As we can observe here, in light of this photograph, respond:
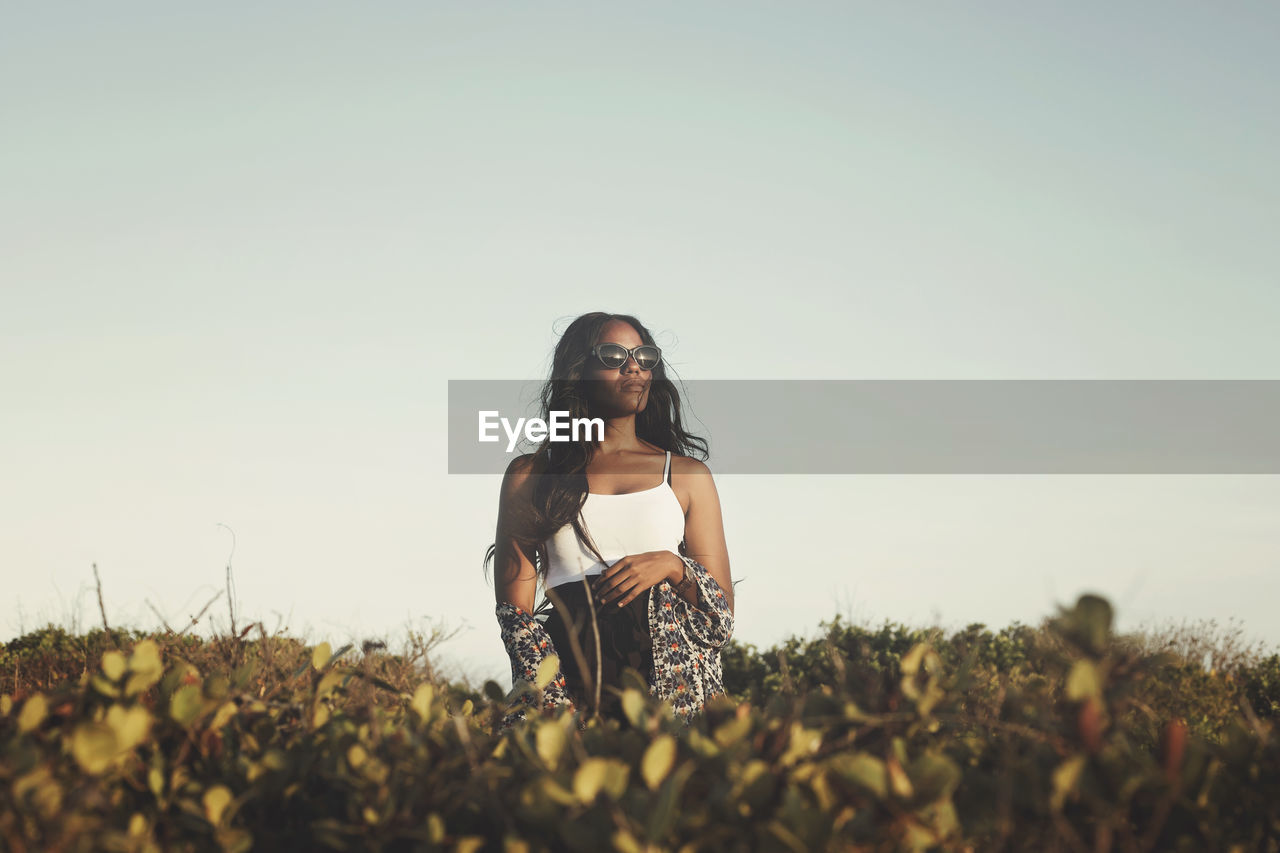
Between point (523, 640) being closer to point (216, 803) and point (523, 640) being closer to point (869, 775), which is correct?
point (216, 803)

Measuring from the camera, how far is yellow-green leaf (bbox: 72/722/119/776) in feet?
5.01

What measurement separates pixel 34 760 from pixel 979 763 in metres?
1.69

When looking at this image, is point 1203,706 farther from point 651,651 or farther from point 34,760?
point 34,760

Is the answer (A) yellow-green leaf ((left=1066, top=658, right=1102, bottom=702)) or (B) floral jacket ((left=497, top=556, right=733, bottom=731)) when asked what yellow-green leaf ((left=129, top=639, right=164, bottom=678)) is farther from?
(B) floral jacket ((left=497, top=556, right=733, bottom=731))

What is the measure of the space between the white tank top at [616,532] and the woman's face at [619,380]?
573 mm

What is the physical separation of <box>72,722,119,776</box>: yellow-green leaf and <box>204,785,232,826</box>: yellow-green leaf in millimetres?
189

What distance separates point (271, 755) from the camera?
1.83 meters

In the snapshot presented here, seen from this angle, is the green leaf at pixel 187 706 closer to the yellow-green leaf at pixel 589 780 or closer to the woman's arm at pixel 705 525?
the yellow-green leaf at pixel 589 780

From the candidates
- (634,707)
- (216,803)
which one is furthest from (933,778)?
(216,803)

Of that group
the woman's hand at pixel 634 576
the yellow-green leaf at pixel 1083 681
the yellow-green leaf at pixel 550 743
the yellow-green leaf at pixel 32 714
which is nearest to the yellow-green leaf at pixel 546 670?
the yellow-green leaf at pixel 550 743

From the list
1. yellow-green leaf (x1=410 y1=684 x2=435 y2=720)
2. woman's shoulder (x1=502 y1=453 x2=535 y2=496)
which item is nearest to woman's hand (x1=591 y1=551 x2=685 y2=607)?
woman's shoulder (x1=502 y1=453 x2=535 y2=496)

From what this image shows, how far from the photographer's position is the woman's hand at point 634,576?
15.0 ft

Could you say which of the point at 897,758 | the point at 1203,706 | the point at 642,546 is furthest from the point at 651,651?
the point at 1203,706

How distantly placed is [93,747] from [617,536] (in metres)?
3.77
